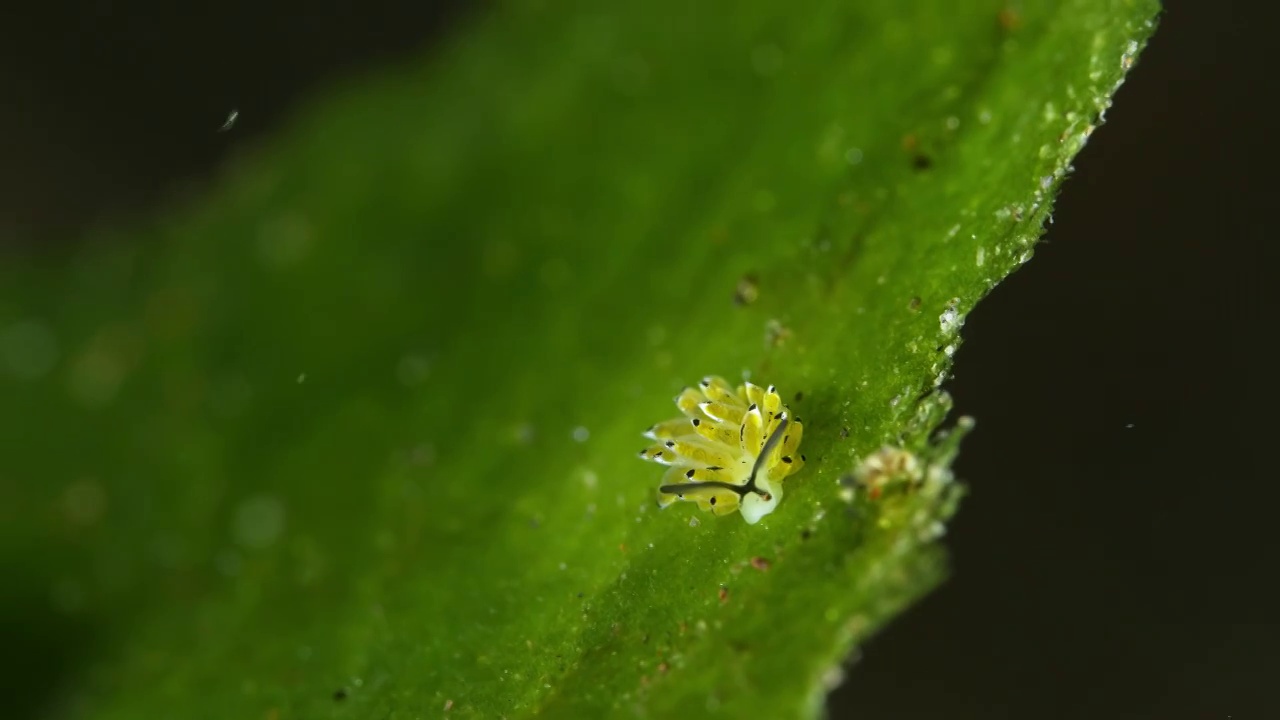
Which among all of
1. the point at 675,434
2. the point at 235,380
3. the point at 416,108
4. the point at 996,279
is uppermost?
the point at 416,108

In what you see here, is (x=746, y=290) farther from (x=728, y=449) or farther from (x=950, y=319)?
(x=950, y=319)

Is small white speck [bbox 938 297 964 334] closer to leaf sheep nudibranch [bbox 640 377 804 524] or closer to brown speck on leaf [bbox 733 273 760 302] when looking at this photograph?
leaf sheep nudibranch [bbox 640 377 804 524]

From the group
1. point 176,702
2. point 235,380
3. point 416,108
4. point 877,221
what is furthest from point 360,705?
point 416,108

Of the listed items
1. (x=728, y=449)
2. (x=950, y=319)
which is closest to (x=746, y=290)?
(x=728, y=449)

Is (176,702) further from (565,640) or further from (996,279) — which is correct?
(996,279)

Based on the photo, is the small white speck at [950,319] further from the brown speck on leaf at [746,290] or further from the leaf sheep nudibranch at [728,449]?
the brown speck on leaf at [746,290]

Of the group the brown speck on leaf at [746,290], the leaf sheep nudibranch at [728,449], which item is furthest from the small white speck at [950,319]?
the brown speck on leaf at [746,290]
